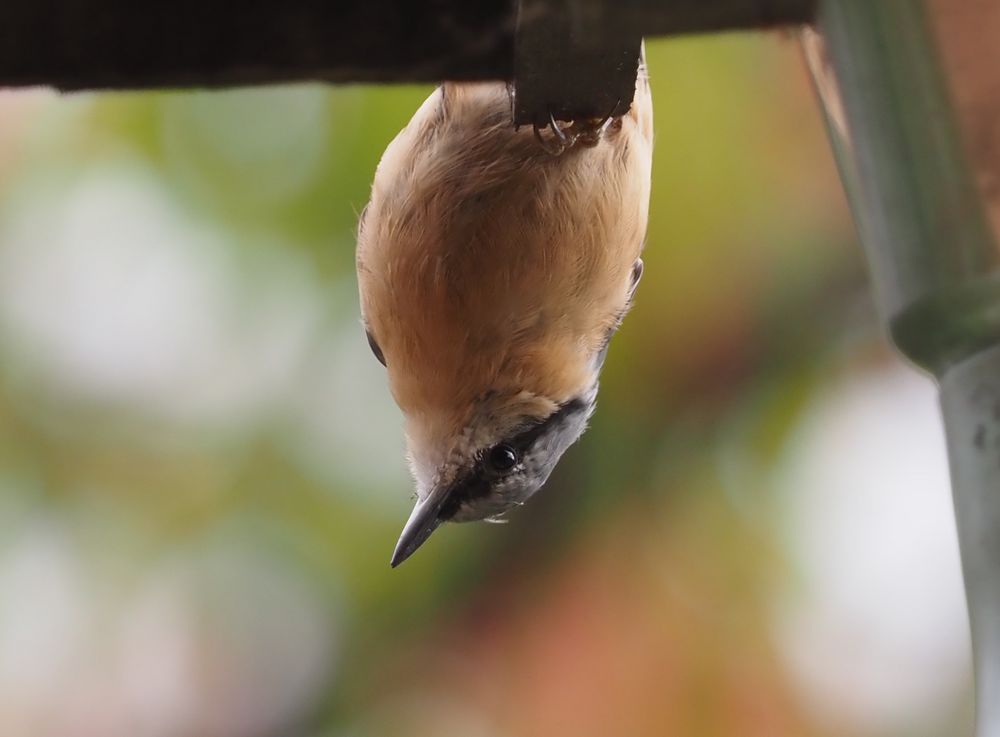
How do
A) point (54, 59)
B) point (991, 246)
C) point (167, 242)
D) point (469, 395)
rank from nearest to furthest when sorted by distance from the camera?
point (991, 246), point (54, 59), point (469, 395), point (167, 242)

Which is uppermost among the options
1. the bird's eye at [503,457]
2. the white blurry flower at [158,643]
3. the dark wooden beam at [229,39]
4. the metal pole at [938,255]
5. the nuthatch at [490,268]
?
the dark wooden beam at [229,39]

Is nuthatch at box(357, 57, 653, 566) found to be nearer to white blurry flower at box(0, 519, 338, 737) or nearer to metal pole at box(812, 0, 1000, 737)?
metal pole at box(812, 0, 1000, 737)

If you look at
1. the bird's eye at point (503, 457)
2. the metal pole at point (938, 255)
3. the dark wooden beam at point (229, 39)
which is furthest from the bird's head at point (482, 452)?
the metal pole at point (938, 255)

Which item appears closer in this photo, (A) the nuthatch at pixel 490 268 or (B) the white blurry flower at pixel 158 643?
(A) the nuthatch at pixel 490 268

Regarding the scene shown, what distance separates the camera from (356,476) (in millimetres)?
2459

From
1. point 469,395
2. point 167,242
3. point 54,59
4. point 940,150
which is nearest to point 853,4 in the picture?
point 940,150

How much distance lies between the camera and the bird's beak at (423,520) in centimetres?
140

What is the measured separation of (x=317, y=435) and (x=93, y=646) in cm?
67

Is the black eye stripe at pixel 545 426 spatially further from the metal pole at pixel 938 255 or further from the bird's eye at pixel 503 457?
the metal pole at pixel 938 255

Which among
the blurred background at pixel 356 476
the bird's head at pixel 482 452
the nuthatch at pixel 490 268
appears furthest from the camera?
the blurred background at pixel 356 476

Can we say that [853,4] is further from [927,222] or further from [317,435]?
[317,435]

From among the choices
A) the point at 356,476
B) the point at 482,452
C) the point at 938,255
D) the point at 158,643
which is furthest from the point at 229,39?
the point at 158,643

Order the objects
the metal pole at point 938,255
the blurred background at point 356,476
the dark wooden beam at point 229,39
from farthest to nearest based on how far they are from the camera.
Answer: the blurred background at point 356,476, the dark wooden beam at point 229,39, the metal pole at point 938,255

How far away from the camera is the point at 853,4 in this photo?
445 millimetres
